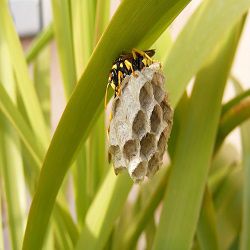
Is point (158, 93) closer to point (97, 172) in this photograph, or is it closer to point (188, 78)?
point (188, 78)

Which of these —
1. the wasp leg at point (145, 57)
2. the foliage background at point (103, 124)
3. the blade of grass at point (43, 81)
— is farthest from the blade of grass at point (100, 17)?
the blade of grass at point (43, 81)

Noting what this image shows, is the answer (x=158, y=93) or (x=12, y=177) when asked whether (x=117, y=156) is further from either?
(x=12, y=177)

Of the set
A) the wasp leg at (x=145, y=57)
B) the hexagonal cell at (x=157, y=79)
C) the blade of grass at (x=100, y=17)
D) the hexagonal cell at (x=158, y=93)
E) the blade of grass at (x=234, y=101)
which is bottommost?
the hexagonal cell at (x=158, y=93)

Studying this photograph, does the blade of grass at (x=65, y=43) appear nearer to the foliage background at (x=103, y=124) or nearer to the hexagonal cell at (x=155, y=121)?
the foliage background at (x=103, y=124)

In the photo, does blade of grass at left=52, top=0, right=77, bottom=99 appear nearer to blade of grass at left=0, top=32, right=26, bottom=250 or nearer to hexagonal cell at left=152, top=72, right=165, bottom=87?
blade of grass at left=0, top=32, right=26, bottom=250

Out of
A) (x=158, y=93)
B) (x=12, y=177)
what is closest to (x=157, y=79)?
(x=158, y=93)

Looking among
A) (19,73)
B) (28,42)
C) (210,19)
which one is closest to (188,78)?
(210,19)

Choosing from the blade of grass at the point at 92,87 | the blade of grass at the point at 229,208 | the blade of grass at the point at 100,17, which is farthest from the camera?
the blade of grass at the point at 229,208

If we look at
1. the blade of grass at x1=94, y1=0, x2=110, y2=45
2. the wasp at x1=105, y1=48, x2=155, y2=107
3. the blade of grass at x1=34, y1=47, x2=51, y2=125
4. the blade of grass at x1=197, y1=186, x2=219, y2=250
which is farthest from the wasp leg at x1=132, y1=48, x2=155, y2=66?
the blade of grass at x1=34, y1=47, x2=51, y2=125
